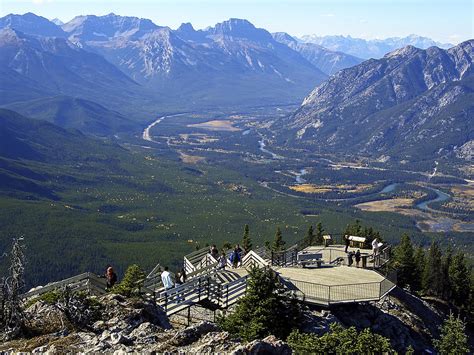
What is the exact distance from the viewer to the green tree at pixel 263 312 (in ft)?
102

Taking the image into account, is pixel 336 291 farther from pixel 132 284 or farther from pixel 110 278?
pixel 110 278

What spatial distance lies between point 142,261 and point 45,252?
3255 cm

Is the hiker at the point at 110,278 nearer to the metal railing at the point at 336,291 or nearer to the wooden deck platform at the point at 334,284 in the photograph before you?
the metal railing at the point at 336,291

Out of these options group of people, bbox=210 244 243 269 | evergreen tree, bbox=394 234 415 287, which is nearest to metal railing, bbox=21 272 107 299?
group of people, bbox=210 244 243 269

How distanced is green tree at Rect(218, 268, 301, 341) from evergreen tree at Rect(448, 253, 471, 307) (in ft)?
146

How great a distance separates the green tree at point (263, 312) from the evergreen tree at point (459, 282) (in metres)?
44.6

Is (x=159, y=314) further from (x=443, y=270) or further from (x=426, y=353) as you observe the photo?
(x=443, y=270)

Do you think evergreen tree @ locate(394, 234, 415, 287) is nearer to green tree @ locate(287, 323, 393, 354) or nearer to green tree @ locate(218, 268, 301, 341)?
green tree @ locate(218, 268, 301, 341)

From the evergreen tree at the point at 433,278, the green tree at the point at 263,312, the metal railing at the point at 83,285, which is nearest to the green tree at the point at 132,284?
the metal railing at the point at 83,285

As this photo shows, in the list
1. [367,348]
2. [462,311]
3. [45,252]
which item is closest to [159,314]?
[367,348]

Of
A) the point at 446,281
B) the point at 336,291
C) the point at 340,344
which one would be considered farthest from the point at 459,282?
the point at 340,344

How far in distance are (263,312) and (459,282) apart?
48.9 metres

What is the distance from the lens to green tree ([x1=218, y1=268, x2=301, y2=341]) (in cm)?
3109

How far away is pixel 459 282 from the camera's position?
72.3 m
